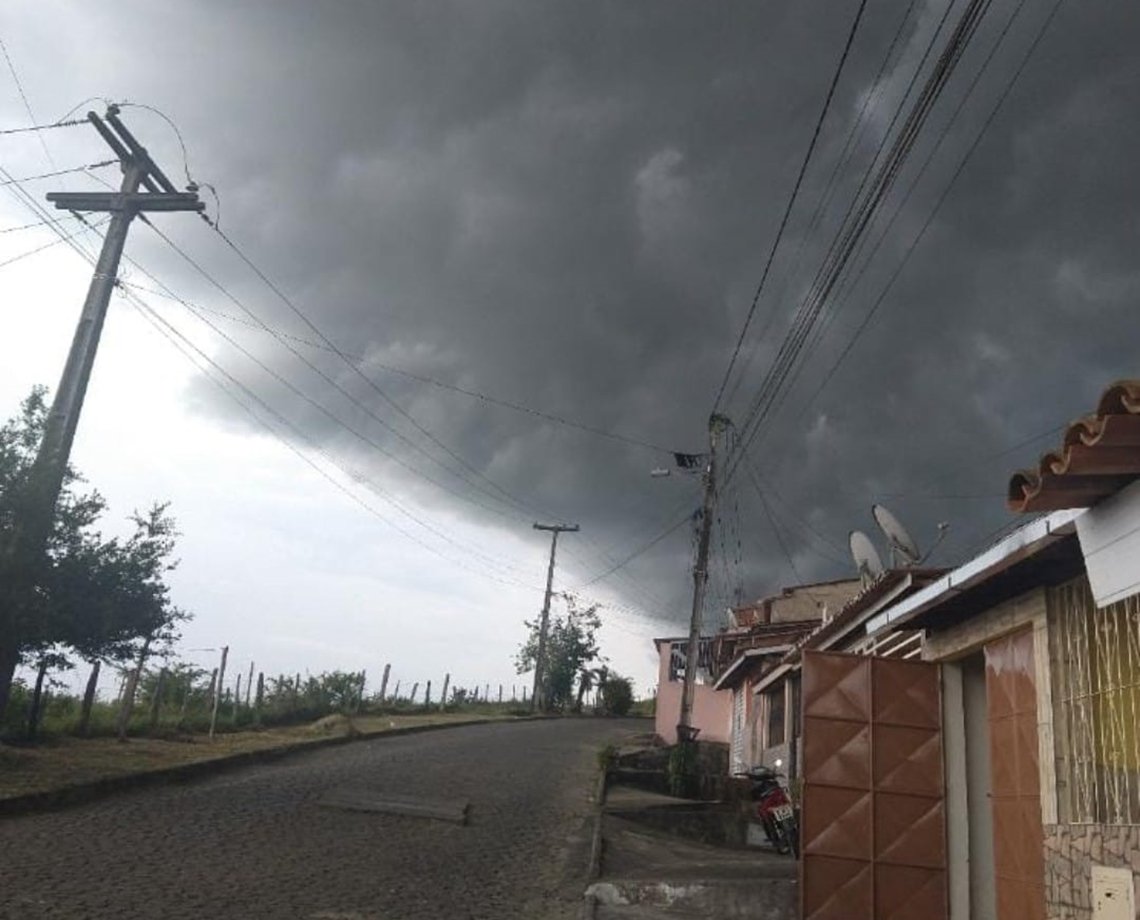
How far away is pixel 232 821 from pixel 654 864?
474 cm

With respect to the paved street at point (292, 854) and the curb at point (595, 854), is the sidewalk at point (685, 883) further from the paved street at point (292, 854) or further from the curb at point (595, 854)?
the paved street at point (292, 854)

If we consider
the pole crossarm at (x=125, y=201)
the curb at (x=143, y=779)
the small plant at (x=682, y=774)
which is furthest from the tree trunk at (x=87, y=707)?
the small plant at (x=682, y=774)

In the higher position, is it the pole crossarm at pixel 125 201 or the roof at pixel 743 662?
the pole crossarm at pixel 125 201

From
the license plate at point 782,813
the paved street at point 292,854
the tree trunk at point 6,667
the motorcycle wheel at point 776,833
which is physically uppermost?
the tree trunk at point 6,667

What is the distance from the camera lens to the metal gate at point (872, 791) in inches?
335

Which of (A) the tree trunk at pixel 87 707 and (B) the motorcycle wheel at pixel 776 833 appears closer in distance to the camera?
(B) the motorcycle wheel at pixel 776 833

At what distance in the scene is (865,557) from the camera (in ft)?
43.5

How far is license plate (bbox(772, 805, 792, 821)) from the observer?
467 inches

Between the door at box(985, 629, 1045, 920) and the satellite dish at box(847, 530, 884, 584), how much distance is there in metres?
5.08

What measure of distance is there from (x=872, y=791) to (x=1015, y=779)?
1.56 m

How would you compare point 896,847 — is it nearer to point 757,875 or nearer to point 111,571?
point 757,875

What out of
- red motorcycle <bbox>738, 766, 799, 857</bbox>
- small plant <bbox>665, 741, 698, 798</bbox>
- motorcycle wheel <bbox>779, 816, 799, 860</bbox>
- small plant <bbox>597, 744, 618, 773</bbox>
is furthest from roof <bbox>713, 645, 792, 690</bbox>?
motorcycle wheel <bbox>779, 816, 799, 860</bbox>

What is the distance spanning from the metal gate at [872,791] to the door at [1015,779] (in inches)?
28.2

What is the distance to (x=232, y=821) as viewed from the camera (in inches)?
439
